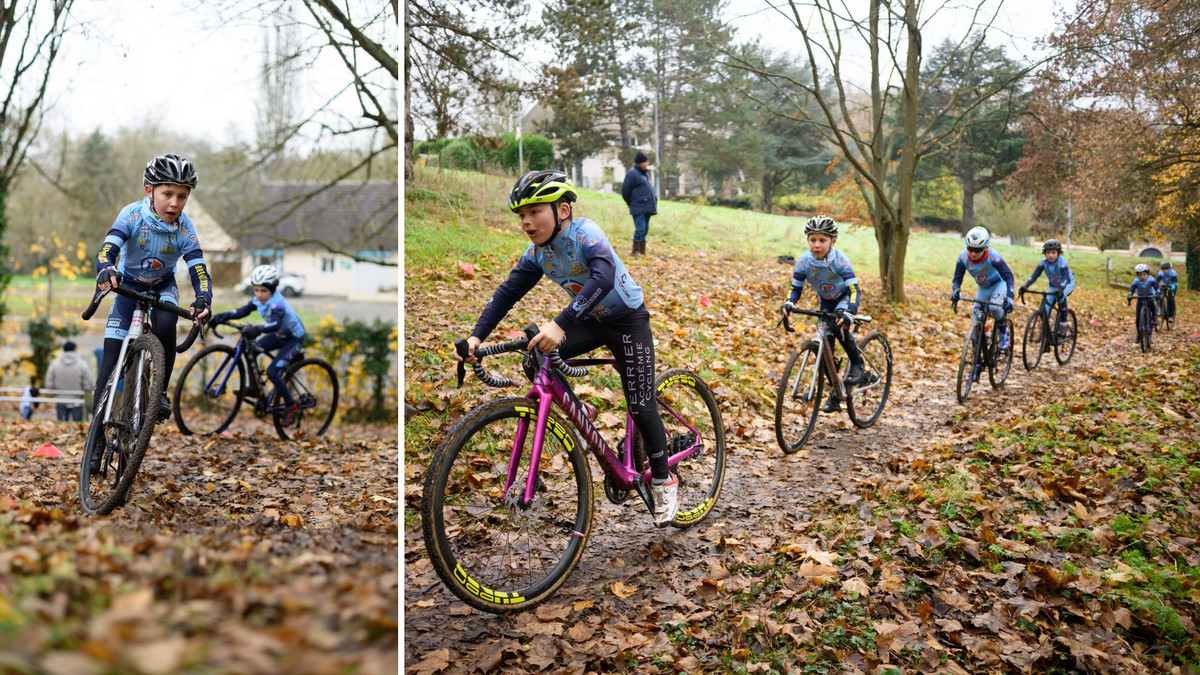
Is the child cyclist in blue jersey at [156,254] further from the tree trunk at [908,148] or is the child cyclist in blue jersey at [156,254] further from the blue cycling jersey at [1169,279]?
the blue cycling jersey at [1169,279]

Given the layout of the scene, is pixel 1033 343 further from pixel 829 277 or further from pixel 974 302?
pixel 829 277

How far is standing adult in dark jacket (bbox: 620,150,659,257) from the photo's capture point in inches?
158

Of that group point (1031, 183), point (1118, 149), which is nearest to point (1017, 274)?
point (1031, 183)

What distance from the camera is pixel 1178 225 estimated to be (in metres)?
3.02

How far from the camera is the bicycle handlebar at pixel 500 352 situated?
7.87 ft

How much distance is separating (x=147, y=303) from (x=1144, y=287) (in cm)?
393

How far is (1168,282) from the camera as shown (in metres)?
3.08

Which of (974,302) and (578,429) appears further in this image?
(974,302)

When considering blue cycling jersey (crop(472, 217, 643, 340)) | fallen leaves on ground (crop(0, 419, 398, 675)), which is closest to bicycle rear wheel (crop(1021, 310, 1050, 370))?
blue cycling jersey (crop(472, 217, 643, 340))

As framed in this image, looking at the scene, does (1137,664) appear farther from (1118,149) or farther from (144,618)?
(144,618)

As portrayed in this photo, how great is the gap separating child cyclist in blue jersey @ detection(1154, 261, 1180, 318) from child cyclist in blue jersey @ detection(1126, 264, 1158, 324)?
0.06 feet

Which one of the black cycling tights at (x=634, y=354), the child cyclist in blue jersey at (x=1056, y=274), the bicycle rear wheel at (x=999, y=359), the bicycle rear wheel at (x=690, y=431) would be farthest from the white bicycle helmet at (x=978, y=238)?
the black cycling tights at (x=634, y=354)

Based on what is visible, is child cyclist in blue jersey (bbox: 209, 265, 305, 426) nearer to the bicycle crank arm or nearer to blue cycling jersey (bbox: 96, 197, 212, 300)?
blue cycling jersey (bbox: 96, 197, 212, 300)

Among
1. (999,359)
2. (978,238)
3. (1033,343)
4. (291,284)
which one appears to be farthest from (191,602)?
(291,284)
